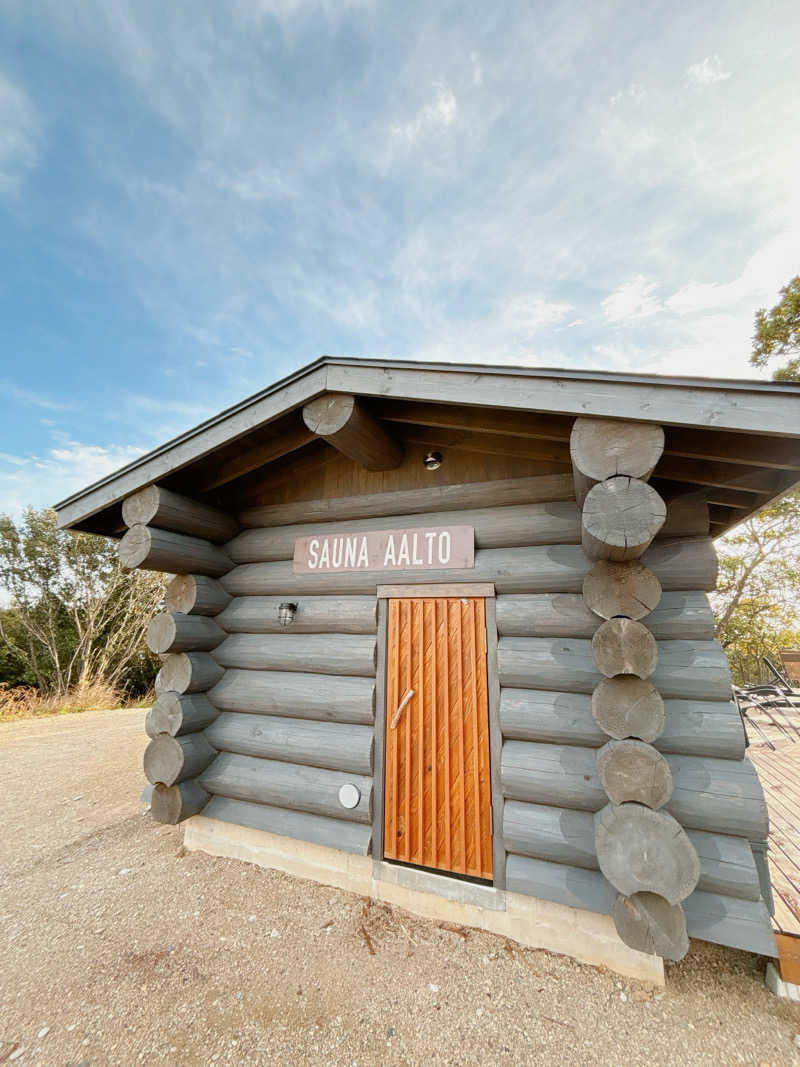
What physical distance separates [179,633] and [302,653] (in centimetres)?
118

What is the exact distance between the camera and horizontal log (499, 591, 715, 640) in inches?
102

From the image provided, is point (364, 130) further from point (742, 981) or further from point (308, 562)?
point (742, 981)

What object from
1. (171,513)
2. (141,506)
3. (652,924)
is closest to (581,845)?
(652,924)

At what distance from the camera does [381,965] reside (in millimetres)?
2473

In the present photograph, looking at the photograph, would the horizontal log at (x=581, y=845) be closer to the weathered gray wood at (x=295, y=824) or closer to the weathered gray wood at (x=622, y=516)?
the weathered gray wood at (x=295, y=824)

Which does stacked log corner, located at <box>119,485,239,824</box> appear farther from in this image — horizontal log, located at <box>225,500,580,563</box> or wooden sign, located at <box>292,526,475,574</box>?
wooden sign, located at <box>292,526,475,574</box>

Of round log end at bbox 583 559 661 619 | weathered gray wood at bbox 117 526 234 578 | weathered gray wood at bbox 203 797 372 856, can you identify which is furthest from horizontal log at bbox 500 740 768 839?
weathered gray wood at bbox 117 526 234 578

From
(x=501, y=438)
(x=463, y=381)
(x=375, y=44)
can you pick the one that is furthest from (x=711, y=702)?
(x=375, y=44)

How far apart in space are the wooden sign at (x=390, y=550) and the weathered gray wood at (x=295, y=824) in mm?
2138

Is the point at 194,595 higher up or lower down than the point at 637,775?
higher up

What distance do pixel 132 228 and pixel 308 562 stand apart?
1472cm

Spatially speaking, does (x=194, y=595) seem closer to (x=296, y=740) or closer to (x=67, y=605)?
(x=296, y=740)

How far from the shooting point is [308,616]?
3729 millimetres

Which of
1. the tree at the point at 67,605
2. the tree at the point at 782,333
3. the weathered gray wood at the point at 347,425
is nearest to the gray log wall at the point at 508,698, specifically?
the weathered gray wood at the point at 347,425
